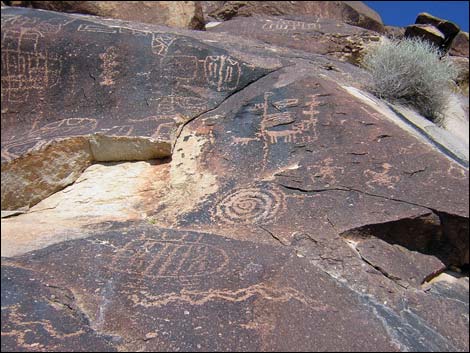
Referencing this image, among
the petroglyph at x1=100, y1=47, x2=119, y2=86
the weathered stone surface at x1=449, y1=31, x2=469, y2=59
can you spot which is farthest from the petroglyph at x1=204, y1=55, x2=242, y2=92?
the weathered stone surface at x1=449, y1=31, x2=469, y2=59

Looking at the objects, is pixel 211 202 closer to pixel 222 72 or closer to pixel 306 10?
pixel 222 72

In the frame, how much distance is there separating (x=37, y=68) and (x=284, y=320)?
149 inches

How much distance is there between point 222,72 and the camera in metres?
4.98

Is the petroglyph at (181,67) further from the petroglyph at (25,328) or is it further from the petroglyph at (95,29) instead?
the petroglyph at (25,328)

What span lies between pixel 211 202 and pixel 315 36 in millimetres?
4610

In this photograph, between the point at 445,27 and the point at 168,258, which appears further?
the point at 445,27

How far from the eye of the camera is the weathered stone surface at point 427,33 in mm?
7336

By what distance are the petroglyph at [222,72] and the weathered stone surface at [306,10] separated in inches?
189

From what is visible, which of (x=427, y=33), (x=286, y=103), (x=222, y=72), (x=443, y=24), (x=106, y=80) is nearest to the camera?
(x=286, y=103)

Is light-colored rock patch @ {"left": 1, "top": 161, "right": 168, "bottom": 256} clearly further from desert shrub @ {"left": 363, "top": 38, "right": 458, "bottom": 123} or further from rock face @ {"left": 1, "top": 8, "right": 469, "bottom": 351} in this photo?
desert shrub @ {"left": 363, "top": 38, "right": 458, "bottom": 123}

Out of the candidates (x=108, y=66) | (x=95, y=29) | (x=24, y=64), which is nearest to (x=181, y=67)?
(x=108, y=66)

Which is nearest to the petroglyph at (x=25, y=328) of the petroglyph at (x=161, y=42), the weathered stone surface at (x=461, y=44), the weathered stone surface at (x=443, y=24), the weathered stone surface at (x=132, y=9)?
the petroglyph at (x=161, y=42)

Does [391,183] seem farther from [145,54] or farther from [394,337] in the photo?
[145,54]

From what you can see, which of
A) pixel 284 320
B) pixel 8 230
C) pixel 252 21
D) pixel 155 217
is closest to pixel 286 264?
pixel 284 320
